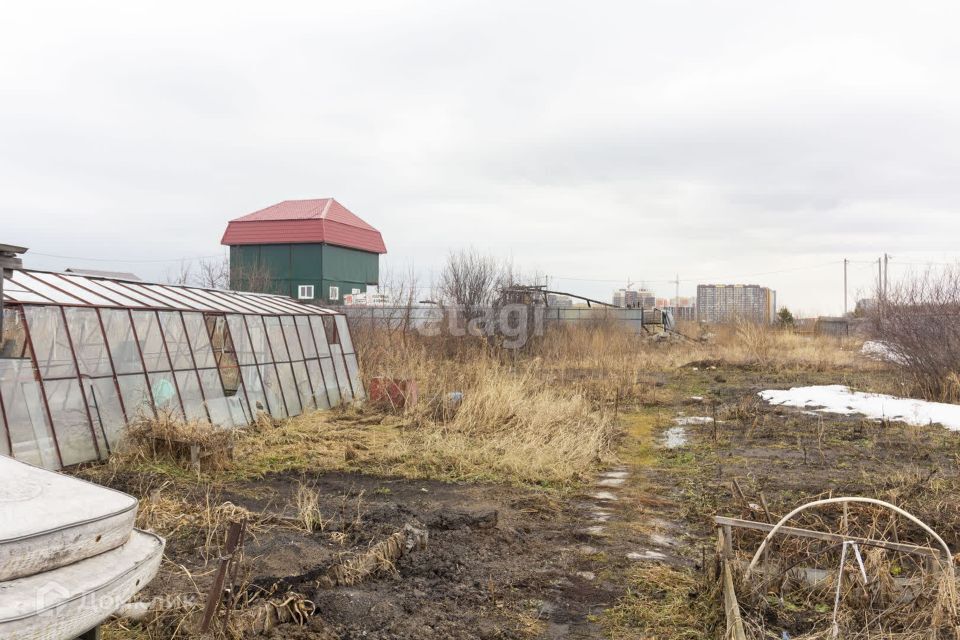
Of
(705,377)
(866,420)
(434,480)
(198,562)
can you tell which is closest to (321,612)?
(198,562)

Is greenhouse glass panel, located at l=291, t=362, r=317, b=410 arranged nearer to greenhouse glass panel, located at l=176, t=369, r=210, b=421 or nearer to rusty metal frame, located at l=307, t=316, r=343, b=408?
rusty metal frame, located at l=307, t=316, r=343, b=408

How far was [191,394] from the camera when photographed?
11336 mm

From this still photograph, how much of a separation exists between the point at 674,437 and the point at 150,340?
26.4ft

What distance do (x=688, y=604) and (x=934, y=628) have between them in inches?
60.1

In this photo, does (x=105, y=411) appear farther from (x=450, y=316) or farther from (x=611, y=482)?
(x=450, y=316)

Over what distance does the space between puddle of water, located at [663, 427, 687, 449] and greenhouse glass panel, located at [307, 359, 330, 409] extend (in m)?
6.65

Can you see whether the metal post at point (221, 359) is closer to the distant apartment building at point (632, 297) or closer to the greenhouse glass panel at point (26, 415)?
the greenhouse glass panel at point (26, 415)

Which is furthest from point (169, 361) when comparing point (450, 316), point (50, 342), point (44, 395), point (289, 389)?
point (450, 316)

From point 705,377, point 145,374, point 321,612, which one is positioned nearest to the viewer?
point 321,612

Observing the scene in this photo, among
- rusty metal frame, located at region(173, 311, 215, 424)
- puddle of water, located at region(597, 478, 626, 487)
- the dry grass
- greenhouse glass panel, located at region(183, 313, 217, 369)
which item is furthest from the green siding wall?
puddle of water, located at region(597, 478, 626, 487)

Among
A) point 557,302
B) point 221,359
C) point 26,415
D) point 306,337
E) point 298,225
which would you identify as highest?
point 298,225

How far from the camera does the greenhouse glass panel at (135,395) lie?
32.7 ft

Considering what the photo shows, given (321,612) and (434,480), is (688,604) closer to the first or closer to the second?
(321,612)

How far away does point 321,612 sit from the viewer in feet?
14.4
